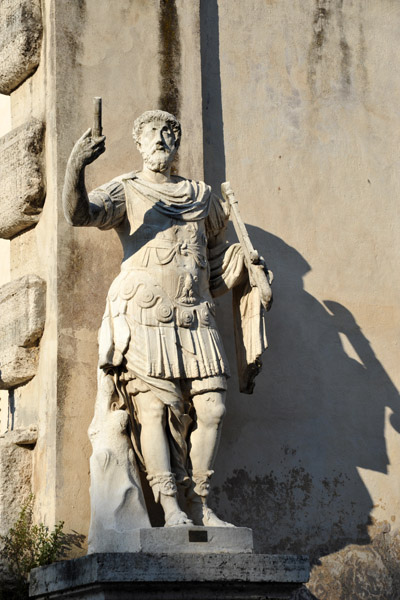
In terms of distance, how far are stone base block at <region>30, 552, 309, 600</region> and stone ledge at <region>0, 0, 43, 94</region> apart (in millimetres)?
3043

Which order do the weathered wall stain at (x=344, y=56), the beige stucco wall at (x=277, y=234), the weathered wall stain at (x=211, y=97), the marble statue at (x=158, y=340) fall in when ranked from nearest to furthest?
the marble statue at (x=158, y=340)
the beige stucco wall at (x=277, y=234)
the weathered wall stain at (x=211, y=97)
the weathered wall stain at (x=344, y=56)

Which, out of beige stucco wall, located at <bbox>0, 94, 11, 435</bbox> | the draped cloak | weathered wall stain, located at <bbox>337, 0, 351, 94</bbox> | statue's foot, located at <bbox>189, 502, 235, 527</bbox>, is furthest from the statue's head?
weathered wall stain, located at <bbox>337, 0, 351, 94</bbox>

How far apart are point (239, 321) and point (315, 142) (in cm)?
190

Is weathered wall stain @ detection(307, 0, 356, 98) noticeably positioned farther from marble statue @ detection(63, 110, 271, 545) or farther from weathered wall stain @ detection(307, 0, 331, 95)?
marble statue @ detection(63, 110, 271, 545)

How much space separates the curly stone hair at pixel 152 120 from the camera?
22.7 ft

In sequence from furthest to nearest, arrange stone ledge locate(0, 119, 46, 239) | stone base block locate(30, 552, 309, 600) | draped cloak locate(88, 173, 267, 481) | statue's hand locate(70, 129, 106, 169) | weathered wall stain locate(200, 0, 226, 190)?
weathered wall stain locate(200, 0, 226, 190) < stone ledge locate(0, 119, 46, 239) < draped cloak locate(88, 173, 267, 481) < statue's hand locate(70, 129, 106, 169) < stone base block locate(30, 552, 309, 600)

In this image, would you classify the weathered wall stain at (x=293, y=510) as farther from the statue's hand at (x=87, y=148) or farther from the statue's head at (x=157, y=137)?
the statue's hand at (x=87, y=148)

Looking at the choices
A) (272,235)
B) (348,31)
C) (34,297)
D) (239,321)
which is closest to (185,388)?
(239,321)

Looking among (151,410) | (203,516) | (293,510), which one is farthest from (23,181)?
(293,510)

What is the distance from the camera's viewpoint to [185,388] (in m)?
6.68

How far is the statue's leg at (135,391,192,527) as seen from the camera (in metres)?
6.47

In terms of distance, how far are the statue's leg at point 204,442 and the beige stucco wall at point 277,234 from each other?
2.06 ft

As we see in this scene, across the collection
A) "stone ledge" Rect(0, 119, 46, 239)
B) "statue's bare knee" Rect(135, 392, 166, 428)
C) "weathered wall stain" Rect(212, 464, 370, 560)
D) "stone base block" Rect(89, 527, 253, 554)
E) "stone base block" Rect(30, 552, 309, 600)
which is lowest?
"stone base block" Rect(30, 552, 309, 600)

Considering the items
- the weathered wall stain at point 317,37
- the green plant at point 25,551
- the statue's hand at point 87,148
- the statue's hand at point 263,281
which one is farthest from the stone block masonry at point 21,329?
the weathered wall stain at point 317,37
